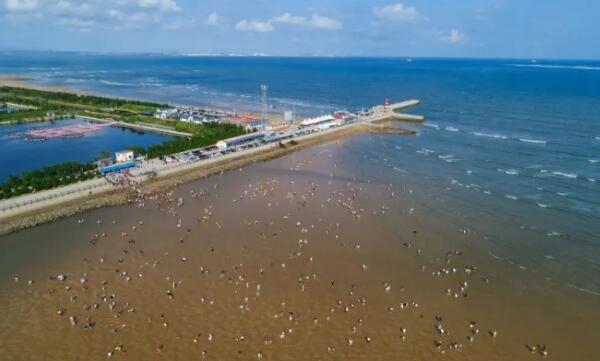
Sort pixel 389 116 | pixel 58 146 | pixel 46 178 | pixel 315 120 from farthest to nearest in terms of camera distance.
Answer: pixel 389 116, pixel 315 120, pixel 58 146, pixel 46 178

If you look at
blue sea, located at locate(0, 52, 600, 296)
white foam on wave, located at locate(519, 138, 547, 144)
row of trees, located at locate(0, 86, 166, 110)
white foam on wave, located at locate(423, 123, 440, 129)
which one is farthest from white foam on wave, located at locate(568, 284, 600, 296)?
row of trees, located at locate(0, 86, 166, 110)

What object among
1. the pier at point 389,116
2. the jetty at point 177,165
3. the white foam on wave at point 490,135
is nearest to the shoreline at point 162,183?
the jetty at point 177,165

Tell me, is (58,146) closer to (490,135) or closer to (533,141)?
(490,135)

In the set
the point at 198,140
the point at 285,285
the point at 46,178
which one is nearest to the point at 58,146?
the point at 198,140

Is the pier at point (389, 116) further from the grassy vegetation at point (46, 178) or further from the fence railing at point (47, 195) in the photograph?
the fence railing at point (47, 195)

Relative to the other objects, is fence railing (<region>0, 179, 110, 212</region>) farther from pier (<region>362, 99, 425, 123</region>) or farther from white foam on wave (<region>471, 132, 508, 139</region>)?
white foam on wave (<region>471, 132, 508, 139</region>)
